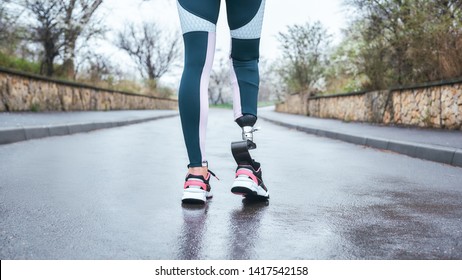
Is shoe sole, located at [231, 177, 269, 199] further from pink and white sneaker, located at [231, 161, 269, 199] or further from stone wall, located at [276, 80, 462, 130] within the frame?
stone wall, located at [276, 80, 462, 130]

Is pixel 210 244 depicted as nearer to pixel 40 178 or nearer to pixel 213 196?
pixel 213 196

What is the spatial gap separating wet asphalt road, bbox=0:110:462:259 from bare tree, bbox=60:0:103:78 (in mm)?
10705

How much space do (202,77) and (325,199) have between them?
1054 mm

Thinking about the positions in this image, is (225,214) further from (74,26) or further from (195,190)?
(74,26)

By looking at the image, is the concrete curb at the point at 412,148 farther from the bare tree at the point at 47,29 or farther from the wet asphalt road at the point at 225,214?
the bare tree at the point at 47,29

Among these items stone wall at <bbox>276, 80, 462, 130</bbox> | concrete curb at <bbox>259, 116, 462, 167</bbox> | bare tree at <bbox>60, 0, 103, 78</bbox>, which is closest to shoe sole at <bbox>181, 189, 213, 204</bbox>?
concrete curb at <bbox>259, 116, 462, 167</bbox>

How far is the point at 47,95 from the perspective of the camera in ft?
42.3

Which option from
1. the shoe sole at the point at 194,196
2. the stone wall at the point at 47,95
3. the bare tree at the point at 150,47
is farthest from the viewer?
the bare tree at the point at 150,47

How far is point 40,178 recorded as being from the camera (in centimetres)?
362

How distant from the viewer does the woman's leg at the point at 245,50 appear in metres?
2.85

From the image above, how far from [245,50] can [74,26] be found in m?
13.1

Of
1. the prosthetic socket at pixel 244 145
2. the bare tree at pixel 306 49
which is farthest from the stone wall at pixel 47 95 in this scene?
the prosthetic socket at pixel 244 145

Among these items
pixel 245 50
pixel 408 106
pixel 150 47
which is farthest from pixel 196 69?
pixel 150 47
